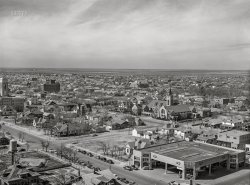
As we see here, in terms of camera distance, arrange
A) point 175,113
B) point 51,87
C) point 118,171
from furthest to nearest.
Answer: point 51,87 → point 175,113 → point 118,171

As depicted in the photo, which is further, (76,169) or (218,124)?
(218,124)

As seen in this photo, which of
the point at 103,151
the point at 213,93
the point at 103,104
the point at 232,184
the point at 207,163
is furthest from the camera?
the point at 213,93

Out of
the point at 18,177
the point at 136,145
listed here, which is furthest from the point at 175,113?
the point at 18,177

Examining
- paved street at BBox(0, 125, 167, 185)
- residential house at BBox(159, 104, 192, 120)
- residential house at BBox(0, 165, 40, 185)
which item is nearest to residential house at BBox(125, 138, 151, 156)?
paved street at BBox(0, 125, 167, 185)

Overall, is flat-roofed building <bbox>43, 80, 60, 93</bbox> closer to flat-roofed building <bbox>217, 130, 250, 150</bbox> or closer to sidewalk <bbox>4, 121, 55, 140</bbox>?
sidewalk <bbox>4, 121, 55, 140</bbox>

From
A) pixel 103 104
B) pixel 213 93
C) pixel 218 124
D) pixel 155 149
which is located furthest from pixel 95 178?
pixel 213 93

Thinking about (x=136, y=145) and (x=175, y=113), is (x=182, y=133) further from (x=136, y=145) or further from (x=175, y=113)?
(x=175, y=113)

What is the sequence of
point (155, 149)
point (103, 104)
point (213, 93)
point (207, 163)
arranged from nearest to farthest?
point (207, 163) < point (155, 149) < point (103, 104) < point (213, 93)

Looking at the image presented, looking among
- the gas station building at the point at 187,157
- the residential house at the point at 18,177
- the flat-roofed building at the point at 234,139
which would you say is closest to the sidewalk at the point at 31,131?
the gas station building at the point at 187,157

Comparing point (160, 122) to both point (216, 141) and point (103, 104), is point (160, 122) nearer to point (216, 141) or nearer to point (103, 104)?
point (216, 141)
